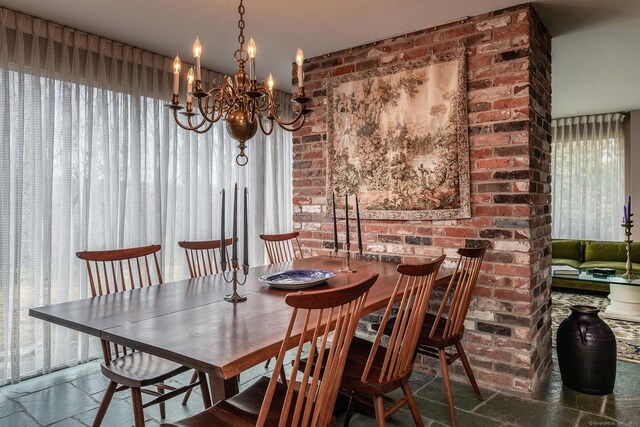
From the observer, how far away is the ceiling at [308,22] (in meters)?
2.60

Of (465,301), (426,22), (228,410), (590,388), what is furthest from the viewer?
(426,22)

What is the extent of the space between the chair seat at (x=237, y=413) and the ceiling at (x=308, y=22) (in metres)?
2.17

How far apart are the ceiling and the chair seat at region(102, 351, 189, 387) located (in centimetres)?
203

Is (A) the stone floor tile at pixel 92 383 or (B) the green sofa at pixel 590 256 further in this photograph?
(B) the green sofa at pixel 590 256

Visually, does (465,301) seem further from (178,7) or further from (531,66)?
(178,7)

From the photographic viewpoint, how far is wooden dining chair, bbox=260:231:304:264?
323 cm

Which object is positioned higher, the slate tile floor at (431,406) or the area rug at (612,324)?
the area rug at (612,324)

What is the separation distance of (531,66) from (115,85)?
288cm

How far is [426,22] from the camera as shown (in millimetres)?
2836

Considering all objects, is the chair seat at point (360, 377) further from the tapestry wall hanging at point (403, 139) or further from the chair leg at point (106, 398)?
the tapestry wall hanging at point (403, 139)

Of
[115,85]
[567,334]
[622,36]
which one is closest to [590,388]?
[567,334]

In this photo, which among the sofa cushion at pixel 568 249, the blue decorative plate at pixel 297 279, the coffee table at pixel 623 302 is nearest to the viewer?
the blue decorative plate at pixel 297 279

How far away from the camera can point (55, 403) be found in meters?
2.46

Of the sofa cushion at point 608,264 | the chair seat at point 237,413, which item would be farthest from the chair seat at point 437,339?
the sofa cushion at point 608,264
